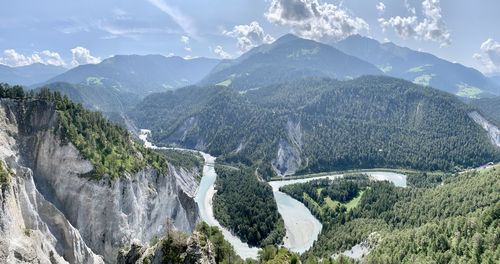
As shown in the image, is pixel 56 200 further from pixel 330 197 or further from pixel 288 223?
pixel 330 197

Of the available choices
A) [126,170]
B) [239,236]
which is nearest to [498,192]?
[239,236]

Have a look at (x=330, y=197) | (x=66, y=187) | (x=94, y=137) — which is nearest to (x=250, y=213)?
(x=330, y=197)

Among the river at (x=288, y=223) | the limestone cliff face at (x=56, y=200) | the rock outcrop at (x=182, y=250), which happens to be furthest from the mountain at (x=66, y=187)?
the river at (x=288, y=223)

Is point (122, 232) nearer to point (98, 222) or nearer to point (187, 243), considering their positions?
point (98, 222)

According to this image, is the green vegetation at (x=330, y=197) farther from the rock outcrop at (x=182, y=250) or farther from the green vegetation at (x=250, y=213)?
the rock outcrop at (x=182, y=250)

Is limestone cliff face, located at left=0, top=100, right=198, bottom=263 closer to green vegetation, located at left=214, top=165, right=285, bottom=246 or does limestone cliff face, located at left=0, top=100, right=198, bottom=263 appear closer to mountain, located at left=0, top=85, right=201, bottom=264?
mountain, located at left=0, top=85, right=201, bottom=264

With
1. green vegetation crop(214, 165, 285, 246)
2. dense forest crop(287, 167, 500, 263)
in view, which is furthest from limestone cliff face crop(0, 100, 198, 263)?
green vegetation crop(214, 165, 285, 246)
